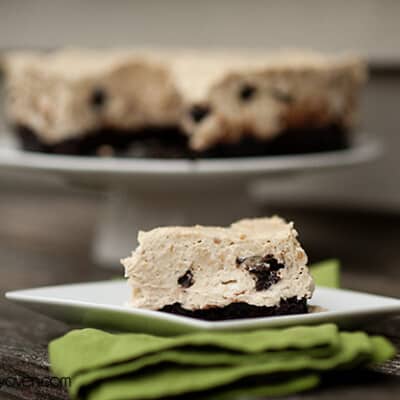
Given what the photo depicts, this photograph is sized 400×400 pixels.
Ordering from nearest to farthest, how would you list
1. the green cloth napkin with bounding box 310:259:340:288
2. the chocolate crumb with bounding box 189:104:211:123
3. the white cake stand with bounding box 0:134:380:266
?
the green cloth napkin with bounding box 310:259:340:288 < the white cake stand with bounding box 0:134:380:266 < the chocolate crumb with bounding box 189:104:211:123

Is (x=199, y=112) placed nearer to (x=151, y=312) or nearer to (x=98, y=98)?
(x=98, y=98)

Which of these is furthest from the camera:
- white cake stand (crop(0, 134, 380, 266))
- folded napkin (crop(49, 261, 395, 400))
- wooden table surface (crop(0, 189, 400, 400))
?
white cake stand (crop(0, 134, 380, 266))

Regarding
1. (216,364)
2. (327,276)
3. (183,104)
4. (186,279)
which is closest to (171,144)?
(183,104)

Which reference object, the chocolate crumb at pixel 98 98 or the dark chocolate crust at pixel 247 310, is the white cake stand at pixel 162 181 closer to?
the chocolate crumb at pixel 98 98

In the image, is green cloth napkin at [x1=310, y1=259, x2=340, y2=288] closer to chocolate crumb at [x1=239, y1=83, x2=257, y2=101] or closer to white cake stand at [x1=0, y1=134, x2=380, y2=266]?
white cake stand at [x1=0, y1=134, x2=380, y2=266]

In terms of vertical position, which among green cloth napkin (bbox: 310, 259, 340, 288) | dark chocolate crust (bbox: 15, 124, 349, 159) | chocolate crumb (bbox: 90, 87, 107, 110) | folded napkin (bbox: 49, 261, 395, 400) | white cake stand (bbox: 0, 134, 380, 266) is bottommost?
folded napkin (bbox: 49, 261, 395, 400)

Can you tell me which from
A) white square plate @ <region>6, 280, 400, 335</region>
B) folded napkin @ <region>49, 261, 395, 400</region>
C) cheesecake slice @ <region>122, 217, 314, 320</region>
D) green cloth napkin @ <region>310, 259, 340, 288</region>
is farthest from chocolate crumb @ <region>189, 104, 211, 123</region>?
folded napkin @ <region>49, 261, 395, 400</region>
